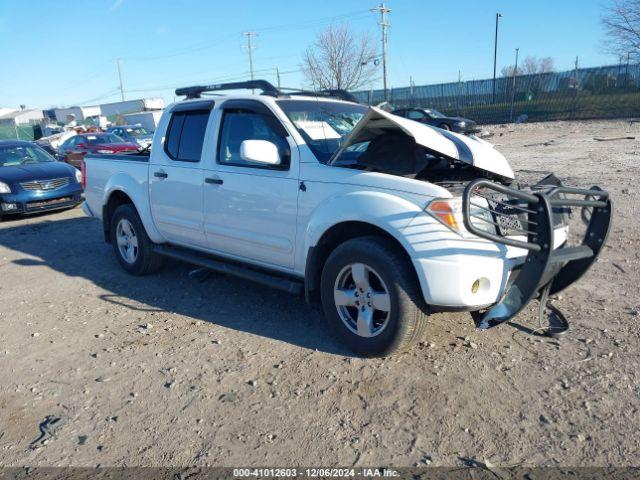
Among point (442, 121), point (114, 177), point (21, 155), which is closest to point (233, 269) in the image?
point (114, 177)

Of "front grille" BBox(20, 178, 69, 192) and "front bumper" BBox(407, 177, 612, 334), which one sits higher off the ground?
"front bumper" BBox(407, 177, 612, 334)

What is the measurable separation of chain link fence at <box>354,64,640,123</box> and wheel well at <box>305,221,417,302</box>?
25368mm

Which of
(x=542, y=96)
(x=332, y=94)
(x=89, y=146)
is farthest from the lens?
(x=542, y=96)

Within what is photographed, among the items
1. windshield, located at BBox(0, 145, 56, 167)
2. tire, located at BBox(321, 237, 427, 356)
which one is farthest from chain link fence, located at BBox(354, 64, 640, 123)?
tire, located at BBox(321, 237, 427, 356)

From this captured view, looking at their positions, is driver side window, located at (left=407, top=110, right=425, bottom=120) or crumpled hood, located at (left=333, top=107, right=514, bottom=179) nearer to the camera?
crumpled hood, located at (left=333, top=107, right=514, bottom=179)

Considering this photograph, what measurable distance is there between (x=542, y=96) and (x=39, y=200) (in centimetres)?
2937

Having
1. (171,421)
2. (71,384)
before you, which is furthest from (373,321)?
(71,384)

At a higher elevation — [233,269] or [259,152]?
[259,152]

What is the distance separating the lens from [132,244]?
6.20m

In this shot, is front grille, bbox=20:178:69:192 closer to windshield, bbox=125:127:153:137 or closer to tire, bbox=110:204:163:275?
tire, bbox=110:204:163:275

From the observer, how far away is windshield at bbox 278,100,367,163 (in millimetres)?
4332

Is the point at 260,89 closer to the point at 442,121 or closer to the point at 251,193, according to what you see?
the point at 251,193

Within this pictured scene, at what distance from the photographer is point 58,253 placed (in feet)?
24.6

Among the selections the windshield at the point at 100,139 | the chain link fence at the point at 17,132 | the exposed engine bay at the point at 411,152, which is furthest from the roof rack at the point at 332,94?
the chain link fence at the point at 17,132
